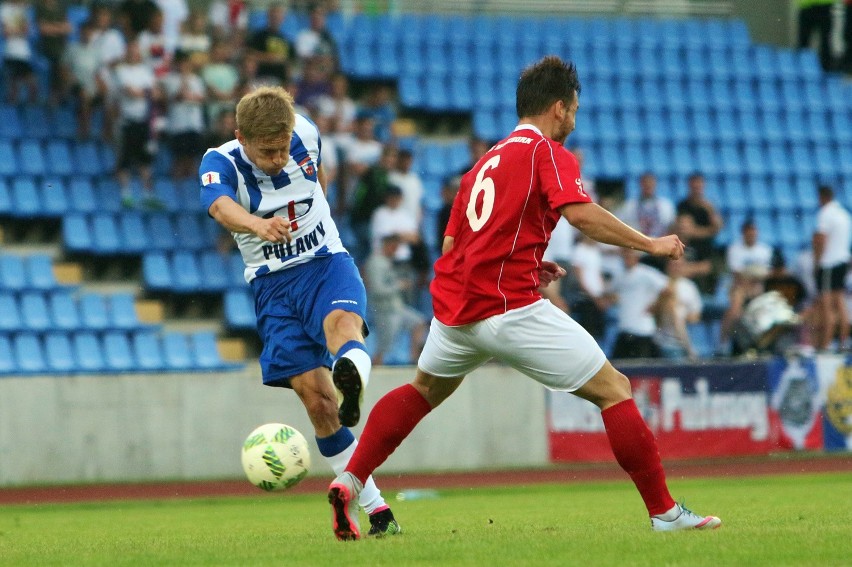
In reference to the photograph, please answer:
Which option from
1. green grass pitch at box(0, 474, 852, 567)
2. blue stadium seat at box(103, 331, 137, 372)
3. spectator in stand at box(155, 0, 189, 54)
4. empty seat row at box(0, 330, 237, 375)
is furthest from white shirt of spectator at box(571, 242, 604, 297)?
spectator in stand at box(155, 0, 189, 54)

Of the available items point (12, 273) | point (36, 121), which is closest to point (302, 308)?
point (12, 273)

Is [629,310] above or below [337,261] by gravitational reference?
below

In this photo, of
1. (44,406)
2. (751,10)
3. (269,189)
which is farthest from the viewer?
(751,10)

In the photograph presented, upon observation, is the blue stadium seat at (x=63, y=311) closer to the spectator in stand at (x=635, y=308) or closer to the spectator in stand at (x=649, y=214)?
the spectator in stand at (x=635, y=308)

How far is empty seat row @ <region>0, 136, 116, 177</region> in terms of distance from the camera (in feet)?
51.4

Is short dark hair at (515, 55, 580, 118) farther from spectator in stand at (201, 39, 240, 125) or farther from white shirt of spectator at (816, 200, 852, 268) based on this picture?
white shirt of spectator at (816, 200, 852, 268)

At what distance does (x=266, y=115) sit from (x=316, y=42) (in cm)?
1101

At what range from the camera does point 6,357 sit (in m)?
14.1

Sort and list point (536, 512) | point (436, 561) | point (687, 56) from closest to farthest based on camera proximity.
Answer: point (436, 561) → point (536, 512) → point (687, 56)

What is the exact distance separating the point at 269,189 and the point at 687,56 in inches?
605

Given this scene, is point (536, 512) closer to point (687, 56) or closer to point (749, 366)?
point (749, 366)

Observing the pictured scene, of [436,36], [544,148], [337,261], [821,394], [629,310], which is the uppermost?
[436,36]

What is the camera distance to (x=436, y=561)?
17.5 ft

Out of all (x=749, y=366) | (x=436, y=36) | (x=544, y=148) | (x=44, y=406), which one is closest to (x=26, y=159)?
(x=44, y=406)
